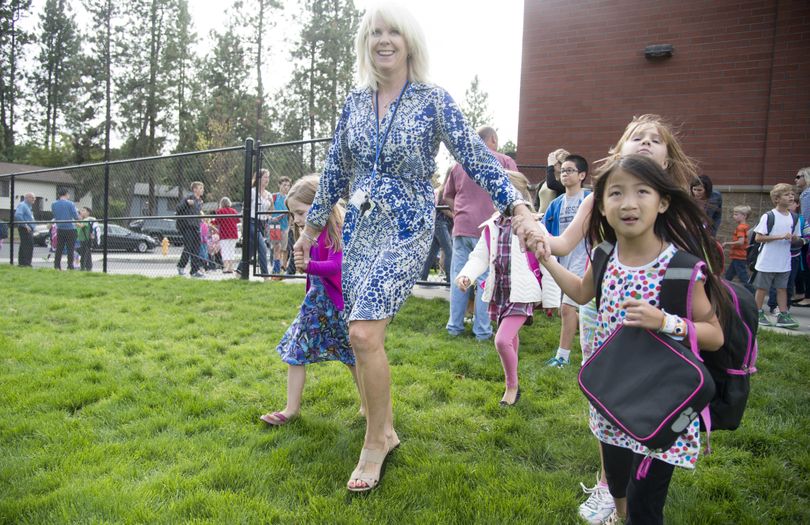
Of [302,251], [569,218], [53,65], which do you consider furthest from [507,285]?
[53,65]

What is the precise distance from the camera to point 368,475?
256 cm

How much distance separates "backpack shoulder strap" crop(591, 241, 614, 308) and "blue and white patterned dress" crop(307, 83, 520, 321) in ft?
1.59

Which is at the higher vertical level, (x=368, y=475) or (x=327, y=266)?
(x=327, y=266)

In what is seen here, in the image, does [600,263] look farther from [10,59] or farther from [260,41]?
[10,59]

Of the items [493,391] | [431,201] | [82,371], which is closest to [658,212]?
[431,201]

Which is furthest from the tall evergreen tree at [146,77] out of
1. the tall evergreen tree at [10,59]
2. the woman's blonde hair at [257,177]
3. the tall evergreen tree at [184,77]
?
the woman's blonde hair at [257,177]

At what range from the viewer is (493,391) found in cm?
397

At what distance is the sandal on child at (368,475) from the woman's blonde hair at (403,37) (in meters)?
1.70

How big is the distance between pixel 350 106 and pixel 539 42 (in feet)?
29.1

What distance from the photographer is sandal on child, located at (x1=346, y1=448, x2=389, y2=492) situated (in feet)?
8.21

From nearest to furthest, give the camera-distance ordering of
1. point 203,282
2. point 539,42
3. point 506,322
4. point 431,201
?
point 431,201 < point 506,322 < point 203,282 < point 539,42

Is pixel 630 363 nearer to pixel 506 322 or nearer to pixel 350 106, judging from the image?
pixel 350 106

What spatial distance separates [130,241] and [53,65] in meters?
39.2

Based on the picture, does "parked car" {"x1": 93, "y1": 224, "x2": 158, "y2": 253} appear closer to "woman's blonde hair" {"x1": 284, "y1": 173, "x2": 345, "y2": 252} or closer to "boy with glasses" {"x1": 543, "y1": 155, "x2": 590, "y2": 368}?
"woman's blonde hair" {"x1": 284, "y1": 173, "x2": 345, "y2": 252}
